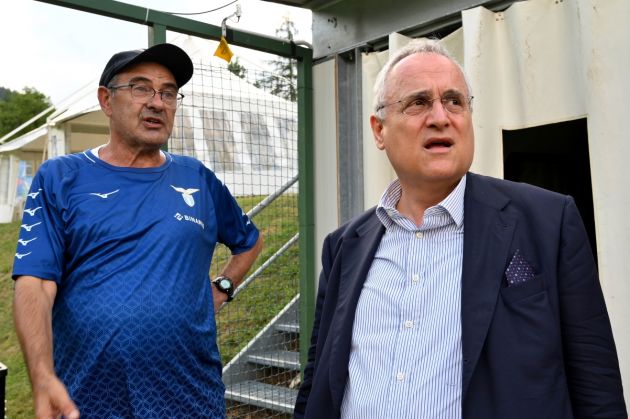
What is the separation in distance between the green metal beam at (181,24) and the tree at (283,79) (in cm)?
11

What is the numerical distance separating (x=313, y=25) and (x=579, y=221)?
2.82 metres

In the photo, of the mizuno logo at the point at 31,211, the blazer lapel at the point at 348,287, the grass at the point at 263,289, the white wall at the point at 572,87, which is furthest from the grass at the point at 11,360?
the white wall at the point at 572,87

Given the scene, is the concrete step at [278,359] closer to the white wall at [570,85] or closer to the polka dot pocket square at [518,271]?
the white wall at [570,85]

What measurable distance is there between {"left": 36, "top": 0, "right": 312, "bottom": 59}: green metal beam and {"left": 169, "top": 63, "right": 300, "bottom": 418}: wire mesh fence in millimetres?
178

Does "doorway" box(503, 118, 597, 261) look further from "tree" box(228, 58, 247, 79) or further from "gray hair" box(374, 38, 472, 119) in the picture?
"gray hair" box(374, 38, 472, 119)

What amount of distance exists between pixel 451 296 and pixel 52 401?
1.28 metres

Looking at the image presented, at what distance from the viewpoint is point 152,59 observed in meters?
2.40

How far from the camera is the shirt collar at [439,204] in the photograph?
1.61 meters

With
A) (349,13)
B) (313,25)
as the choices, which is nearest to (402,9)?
(349,13)

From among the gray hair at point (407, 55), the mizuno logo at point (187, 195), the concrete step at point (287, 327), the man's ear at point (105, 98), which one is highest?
the man's ear at point (105, 98)

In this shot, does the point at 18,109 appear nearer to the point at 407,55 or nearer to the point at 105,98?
the point at 105,98

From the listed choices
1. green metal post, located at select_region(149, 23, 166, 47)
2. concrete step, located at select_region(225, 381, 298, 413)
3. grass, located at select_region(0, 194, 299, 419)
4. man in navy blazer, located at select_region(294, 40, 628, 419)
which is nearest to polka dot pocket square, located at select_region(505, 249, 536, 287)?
man in navy blazer, located at select_region(294, 40, 628, 419)

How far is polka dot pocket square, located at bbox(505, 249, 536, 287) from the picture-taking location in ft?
4.71

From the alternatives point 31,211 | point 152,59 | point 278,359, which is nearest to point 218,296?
point 31,211
